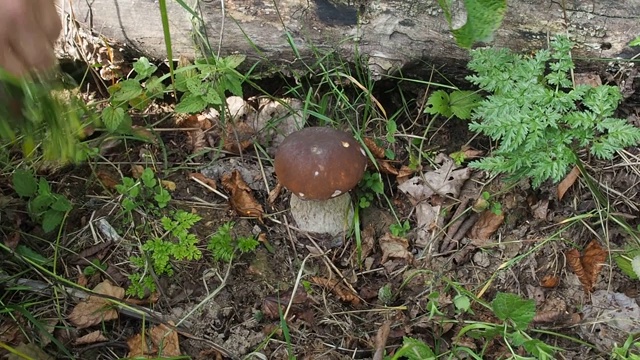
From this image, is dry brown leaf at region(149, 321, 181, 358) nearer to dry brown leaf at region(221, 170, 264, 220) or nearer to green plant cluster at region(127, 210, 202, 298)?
green plant cluster at region(127, 210, 202, 298)

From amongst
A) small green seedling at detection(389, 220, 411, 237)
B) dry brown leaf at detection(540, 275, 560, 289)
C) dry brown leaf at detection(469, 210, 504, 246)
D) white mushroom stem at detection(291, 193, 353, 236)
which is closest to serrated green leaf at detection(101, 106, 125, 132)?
white mushroom stem at detection(291, 193, 353, 236)

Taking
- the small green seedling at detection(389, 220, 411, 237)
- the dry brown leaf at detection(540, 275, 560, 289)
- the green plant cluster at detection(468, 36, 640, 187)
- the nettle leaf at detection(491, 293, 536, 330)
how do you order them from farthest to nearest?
the small green seedling at detection(389, 220, 411, 237) < the dry brown leaf at detection(540, 275, 560, 289) < the green plant cluster at detection(468, 36, 640, 187) < the nettle leaf at detection(491, 293, 536, 330)

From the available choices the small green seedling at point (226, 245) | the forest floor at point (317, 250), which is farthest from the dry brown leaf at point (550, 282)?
the small green seedling at point (226, 245)

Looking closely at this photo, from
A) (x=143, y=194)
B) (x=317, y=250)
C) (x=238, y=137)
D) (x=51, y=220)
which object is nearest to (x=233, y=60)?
(x=238, y=137)

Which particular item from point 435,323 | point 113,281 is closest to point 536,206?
point 435,323

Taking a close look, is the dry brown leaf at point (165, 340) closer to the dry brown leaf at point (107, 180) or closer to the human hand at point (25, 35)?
the dry brown leaf at point (107, 180)
